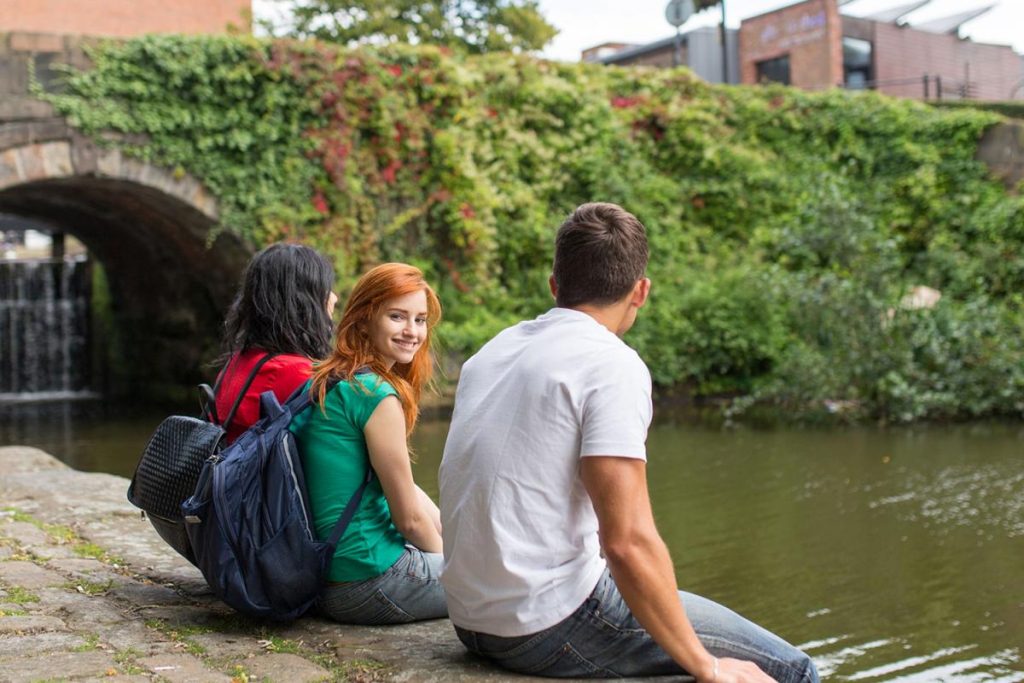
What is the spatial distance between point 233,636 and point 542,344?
1.40 m

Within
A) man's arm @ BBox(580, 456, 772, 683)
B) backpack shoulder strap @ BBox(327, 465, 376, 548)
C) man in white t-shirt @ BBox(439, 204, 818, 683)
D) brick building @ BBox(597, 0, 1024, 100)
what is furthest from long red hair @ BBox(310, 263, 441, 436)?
brick building @ BBox(597, 0, 1024, 100)

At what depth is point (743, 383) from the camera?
15039mm

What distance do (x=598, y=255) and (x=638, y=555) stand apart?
651 millimetres

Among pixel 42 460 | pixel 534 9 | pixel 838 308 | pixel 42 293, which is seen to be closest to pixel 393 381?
pixel 42 460

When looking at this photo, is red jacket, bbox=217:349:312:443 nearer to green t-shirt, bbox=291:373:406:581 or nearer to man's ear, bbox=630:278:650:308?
green t-shirt, bbox=291:373:406:581

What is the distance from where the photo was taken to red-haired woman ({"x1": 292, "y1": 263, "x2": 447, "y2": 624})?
313 cm

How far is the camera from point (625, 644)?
104 inches

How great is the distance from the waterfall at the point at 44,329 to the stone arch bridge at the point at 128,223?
0.67 m

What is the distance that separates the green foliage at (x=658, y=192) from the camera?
41.8 feet

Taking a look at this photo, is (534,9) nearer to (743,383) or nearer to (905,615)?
(743,383)

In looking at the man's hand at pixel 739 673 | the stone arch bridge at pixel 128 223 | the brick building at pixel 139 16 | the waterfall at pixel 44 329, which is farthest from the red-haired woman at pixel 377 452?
the waterfall at pixel 44 329

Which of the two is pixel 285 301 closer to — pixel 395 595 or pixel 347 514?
pixel 347 514

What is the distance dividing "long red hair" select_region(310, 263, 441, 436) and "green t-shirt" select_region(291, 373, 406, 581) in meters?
0.05

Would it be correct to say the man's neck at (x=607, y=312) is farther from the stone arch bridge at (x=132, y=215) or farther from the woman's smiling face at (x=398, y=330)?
the stone arch bridge at (x=132, y=215)
